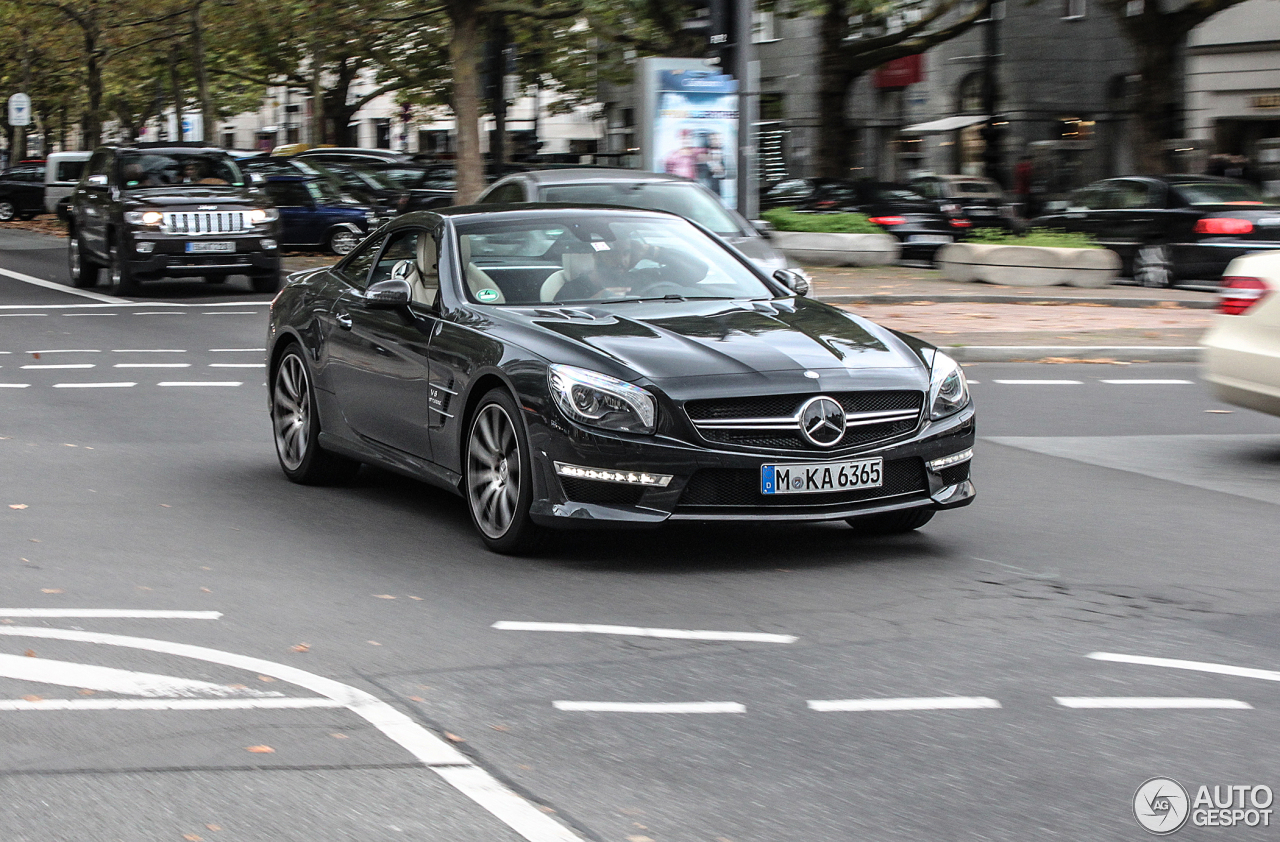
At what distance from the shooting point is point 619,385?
686 cm

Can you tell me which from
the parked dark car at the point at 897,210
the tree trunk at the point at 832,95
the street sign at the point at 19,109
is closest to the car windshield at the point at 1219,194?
the parked dark car at the point at 897,210

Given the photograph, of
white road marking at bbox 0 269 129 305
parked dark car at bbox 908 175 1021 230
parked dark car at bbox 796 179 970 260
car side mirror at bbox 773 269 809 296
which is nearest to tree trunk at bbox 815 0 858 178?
parked dark car at bbox 908 175 1021 230

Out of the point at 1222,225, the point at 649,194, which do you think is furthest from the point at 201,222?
the point at 1222,225

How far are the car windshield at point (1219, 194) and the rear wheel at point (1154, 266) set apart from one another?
0.74 metres

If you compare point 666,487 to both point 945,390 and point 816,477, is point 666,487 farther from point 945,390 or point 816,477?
point 945,390

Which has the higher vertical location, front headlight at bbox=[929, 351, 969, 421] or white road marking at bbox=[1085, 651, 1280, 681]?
front headlight at bbox=[929, 351, 969, 421]

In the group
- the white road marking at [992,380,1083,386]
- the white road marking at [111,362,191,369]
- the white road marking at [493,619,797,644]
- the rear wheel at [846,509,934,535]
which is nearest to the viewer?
the white road marking at [493,619,797,644]

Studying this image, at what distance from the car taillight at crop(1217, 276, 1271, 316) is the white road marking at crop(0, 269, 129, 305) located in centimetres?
1476

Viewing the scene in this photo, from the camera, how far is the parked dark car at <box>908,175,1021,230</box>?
30.2 meters

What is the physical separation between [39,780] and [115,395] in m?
9.06

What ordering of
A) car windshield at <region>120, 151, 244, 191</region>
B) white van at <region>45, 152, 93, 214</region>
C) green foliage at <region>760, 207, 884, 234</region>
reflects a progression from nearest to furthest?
car windshield at <region>120, 151, 244, 191</region>, green foliage at <region>760, 207, 884, 234</region>, white van at <region>45, 152, 93, 214</region>

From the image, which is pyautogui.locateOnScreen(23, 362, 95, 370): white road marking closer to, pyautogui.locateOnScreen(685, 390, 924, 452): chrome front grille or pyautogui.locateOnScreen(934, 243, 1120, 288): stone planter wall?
pyautogui.locateOnScreen(685, 390, 924, 452): chrome front grille

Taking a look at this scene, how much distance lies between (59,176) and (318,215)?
81.7 feet

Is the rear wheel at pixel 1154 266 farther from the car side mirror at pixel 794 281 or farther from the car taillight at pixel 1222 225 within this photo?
the car side mirror at pixel 794 281
